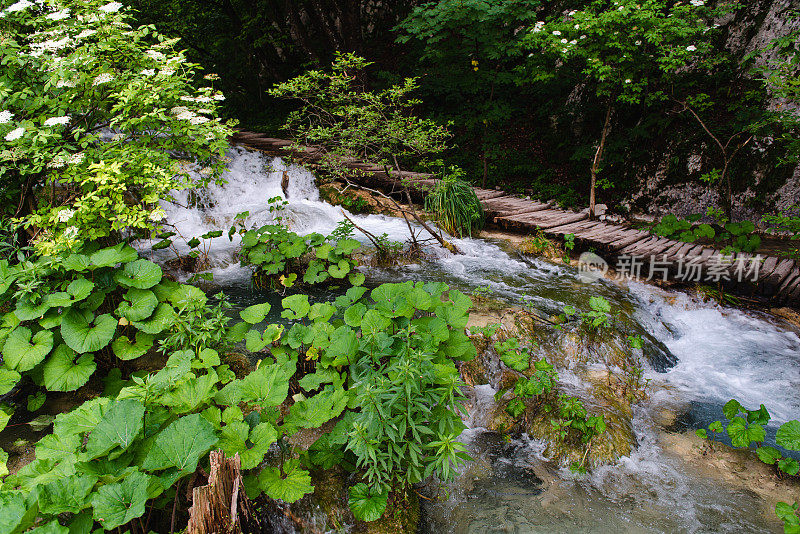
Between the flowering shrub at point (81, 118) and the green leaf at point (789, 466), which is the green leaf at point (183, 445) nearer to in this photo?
the flowering shrub at point (81, 118)

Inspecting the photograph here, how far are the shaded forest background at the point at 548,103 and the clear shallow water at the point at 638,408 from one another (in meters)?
2.55

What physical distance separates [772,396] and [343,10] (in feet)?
36.9

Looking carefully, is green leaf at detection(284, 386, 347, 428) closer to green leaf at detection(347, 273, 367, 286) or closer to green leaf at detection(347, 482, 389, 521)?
green leaf at detection(347, 482, 389, 521)

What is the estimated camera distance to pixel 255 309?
9.87ft

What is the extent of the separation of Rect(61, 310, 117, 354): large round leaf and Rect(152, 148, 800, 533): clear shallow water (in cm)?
198

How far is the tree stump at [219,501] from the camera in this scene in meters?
1.58

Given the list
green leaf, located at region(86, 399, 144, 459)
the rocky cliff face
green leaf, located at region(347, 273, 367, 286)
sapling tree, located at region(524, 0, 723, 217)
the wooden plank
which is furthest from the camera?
the rocky cliff face

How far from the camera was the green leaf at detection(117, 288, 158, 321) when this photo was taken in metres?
2.62

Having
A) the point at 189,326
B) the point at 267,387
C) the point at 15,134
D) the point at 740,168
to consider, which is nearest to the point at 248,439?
the point at 267,387

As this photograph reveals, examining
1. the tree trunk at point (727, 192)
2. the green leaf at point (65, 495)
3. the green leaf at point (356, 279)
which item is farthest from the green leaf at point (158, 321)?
the tree trunk at point (727, 192)

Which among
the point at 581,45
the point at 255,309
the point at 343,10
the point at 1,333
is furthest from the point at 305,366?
the point at 343,10

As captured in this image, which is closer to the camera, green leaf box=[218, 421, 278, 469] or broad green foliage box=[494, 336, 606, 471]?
→ green leaf box=[218, 421, 278, 469]

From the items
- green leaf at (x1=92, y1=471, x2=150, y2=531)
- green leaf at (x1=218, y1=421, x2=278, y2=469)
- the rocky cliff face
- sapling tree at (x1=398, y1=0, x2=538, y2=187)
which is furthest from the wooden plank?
green leaf at (x1=92, y1=471, x2=150, y2=531)

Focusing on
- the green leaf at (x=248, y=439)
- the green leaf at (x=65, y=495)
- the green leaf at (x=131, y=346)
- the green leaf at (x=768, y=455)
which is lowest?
the green leaf at (x=768, y=455)
